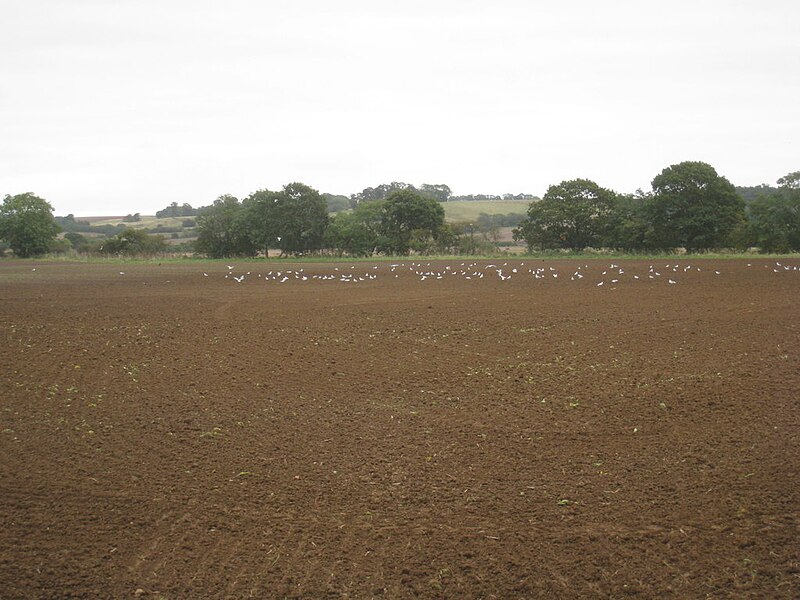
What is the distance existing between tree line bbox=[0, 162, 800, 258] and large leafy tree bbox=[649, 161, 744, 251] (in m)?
0.09

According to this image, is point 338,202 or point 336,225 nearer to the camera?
point 336,225

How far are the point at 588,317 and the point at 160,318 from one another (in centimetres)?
1302

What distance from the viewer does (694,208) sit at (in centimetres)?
5841

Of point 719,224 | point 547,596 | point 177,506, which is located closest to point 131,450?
point 177,506

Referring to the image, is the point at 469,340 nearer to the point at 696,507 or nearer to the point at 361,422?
the point at 361,422

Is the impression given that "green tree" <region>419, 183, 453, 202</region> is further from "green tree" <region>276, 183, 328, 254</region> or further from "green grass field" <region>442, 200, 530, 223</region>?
"green tree" <region>276, 183, 328, 254</region>

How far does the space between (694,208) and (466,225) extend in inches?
1354

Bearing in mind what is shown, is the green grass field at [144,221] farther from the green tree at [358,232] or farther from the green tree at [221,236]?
the green tree at [358,232]

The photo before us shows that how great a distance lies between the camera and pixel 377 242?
71.2 m

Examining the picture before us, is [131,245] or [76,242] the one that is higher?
[76,242]

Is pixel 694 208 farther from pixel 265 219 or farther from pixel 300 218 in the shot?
pixel 265 219

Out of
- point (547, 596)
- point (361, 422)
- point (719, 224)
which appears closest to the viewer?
point (547, 596)

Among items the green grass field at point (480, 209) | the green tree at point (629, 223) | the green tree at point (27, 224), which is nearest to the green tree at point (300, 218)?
the green tree at point (629, 223)

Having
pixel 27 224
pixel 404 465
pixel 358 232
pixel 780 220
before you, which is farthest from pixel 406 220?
pixel 404 465
